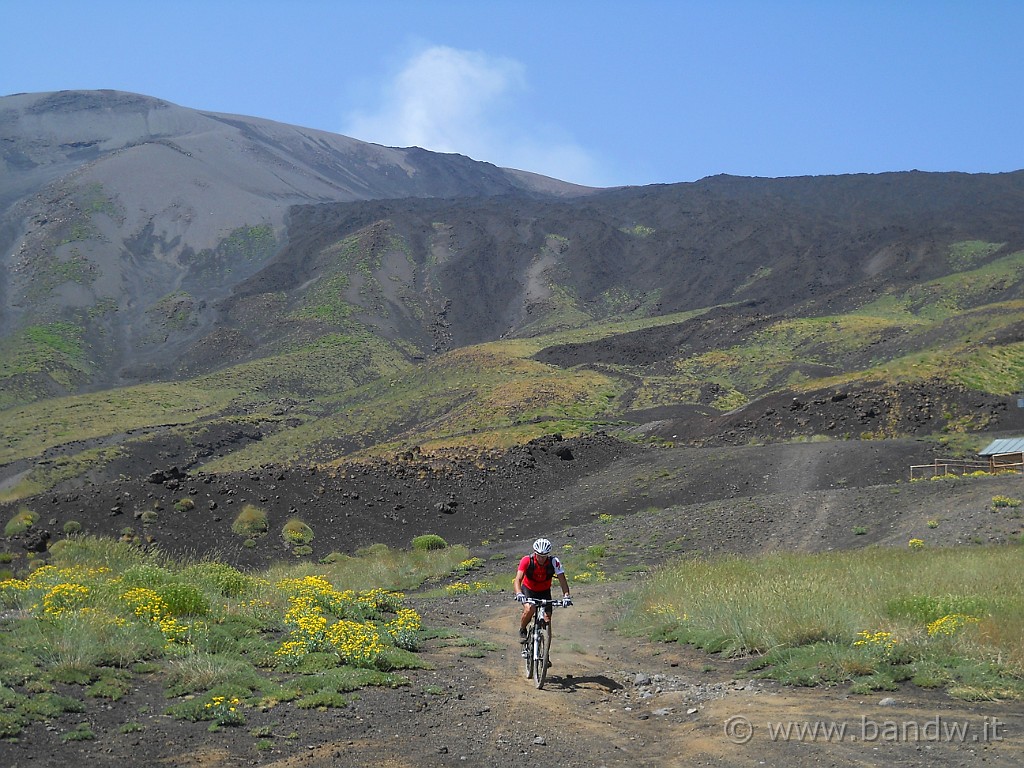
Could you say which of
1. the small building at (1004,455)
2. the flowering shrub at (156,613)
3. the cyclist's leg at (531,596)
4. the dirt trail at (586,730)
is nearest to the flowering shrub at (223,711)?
the dirt trail at (586,730)

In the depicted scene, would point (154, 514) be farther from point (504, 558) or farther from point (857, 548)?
point (857, 548)

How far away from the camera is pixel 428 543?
99.2ft

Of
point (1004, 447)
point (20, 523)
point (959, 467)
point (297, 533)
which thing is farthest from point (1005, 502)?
point (20, 523)

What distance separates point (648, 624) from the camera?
13.0 metres

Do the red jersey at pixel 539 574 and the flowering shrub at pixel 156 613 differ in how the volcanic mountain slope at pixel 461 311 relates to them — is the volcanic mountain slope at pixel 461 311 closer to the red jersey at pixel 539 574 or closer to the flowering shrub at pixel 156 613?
the red jersey at pixel 539 574

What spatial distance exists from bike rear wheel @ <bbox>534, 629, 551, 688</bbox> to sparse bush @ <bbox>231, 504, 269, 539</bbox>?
21900 mm

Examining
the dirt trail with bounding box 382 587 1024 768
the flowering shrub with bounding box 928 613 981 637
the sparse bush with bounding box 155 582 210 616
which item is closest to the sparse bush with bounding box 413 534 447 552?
the sparse bush with bounding box 155 582 210 616

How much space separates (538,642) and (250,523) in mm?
22600

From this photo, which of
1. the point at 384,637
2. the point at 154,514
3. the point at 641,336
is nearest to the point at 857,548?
the point at 384,637

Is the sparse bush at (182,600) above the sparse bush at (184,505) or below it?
above

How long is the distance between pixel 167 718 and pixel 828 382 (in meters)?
48.7

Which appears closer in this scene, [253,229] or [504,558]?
[504,558]

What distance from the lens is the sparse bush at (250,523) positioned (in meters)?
29.8

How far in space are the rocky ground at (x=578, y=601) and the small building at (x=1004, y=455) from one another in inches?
82.3
